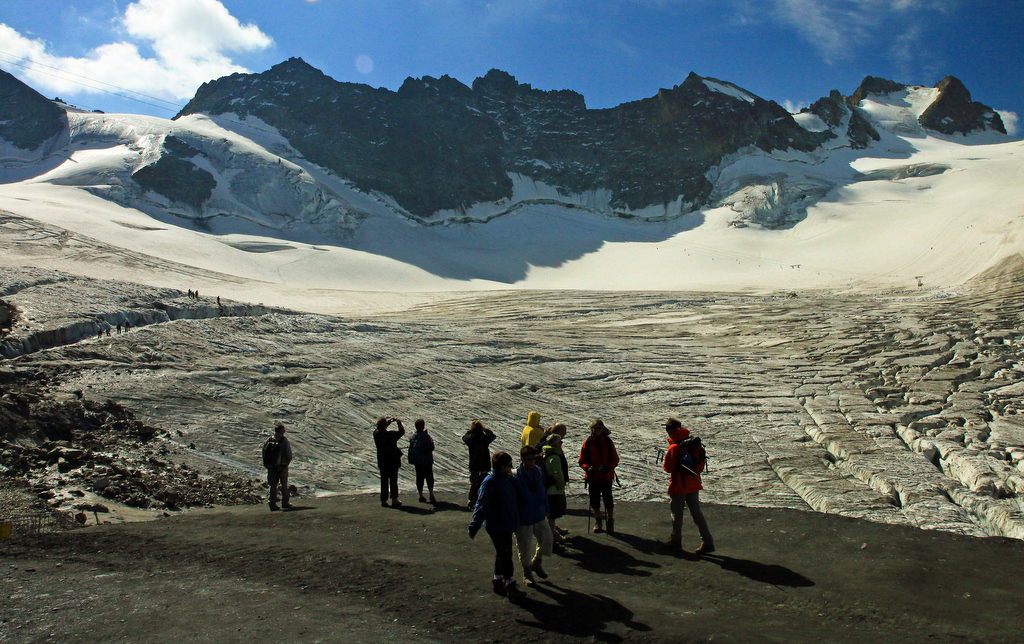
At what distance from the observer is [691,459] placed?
281 inches

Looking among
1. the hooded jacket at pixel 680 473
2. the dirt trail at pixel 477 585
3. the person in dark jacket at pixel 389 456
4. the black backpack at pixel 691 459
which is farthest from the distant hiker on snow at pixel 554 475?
the person in dark jacket at pixel 389 456

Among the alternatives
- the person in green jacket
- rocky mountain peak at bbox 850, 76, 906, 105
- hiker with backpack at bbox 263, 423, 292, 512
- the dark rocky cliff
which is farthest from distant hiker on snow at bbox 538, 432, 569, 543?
rocky mountain peak at bbox 850, 76, 906, 105

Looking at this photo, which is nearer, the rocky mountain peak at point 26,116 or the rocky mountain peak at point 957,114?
the rocky mountain peak at point 26,116

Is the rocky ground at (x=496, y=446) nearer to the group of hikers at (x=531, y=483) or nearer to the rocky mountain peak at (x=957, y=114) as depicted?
the group of hikers at (x=531, y=483)

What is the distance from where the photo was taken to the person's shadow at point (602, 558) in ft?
22.2

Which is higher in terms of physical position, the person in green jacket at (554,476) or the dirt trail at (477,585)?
the person in green jacket at (554,476)

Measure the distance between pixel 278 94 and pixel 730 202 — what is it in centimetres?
6027

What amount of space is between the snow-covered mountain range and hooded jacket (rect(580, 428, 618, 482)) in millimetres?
29085

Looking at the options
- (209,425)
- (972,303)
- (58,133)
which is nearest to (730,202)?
(972,303)

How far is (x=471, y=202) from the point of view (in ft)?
245

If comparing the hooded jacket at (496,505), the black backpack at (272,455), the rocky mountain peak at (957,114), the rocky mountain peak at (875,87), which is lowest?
the black backpack at (272,455)

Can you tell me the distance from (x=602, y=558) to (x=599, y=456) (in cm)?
115

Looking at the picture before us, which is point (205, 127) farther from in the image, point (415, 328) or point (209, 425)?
point (209, 425)

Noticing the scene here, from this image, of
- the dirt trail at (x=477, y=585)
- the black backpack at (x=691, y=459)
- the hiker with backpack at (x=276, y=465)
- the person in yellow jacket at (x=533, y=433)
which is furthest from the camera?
the hiker with backpack at (x=276, y=465)
